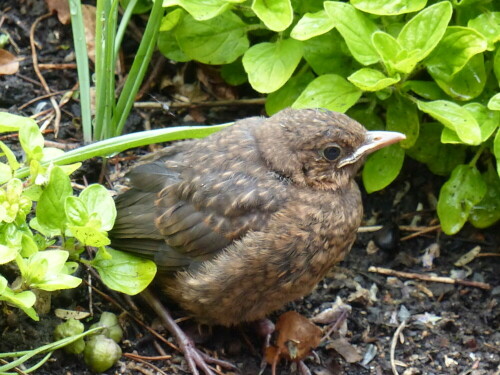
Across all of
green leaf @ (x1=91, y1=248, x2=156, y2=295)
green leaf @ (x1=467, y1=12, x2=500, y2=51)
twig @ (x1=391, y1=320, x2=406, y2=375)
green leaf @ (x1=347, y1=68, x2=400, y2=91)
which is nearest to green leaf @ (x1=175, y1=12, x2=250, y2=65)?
green leaf @ (x1=347, y1=68, x2=400, y2=91)

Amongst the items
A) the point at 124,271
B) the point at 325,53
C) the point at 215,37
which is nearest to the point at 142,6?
the point at 215,37

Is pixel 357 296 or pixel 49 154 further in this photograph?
pixel 357 296

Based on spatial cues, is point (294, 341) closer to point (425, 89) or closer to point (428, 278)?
point (428, 278)

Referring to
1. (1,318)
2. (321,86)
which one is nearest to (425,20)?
(321,86)

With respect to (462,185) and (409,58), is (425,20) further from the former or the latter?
(462,185)

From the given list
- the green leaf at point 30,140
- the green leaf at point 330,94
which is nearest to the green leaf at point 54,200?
the green leaf at point 30,140
